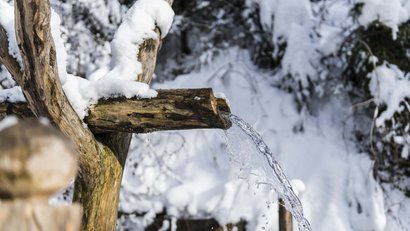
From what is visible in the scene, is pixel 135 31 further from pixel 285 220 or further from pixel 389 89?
pixel 389 89

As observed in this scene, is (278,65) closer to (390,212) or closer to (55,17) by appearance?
(390,212)

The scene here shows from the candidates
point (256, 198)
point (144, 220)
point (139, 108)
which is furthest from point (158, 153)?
point (139, 108)

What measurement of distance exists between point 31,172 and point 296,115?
455 cm

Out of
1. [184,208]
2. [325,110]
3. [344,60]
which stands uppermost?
[344,60]

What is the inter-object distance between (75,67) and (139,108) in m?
3.04

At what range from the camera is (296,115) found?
5.12 m

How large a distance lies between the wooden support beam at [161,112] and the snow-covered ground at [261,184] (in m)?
2.13

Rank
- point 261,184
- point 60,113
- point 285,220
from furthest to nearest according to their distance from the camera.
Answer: point 261,184, point 285,220, point 60,113

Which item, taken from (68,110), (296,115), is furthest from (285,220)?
(296,115)

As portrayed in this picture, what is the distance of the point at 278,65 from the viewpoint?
5.45 meters

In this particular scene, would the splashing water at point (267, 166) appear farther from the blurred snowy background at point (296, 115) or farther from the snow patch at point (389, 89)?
the snow patch at point (389, 89)

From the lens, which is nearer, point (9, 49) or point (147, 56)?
point (9, 49)

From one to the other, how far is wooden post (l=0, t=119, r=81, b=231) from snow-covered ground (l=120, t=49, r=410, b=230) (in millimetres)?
3507

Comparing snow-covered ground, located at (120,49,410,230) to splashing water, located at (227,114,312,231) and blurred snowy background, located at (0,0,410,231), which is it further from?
splashing water, located at (227,114,312,231)
